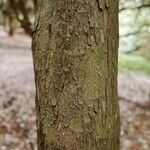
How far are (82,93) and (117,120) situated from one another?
0.97 ft

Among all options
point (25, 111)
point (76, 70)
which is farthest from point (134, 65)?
point (76, 70)

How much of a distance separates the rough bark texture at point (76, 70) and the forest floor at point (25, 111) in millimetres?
3294

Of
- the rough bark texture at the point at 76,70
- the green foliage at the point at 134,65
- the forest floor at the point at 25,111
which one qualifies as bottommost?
the green foliage at the point at 134,65

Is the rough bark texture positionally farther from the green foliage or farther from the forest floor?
the green foliage

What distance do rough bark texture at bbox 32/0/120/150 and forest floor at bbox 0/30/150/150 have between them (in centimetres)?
329

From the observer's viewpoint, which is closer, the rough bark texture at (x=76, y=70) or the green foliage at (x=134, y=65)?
Answer: the rough bark texture at (x=76, y=70)

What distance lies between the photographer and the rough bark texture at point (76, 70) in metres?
2.03

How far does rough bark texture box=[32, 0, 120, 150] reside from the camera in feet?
6.66

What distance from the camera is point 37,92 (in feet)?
7.13

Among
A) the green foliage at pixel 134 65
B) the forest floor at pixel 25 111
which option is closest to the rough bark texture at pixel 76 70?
the forest floor at pixel 25 111

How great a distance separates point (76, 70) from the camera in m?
2.04

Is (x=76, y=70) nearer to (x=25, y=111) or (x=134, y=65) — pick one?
(x=25, y=111)

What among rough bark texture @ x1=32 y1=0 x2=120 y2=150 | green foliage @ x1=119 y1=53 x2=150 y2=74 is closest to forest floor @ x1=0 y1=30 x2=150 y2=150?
rough bark texture @ x1=32 y1=0 x2=120 y2=150

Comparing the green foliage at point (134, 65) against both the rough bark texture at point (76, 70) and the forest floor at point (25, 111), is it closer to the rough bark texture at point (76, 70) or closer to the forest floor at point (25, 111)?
the forest floor at point (25, 111)
